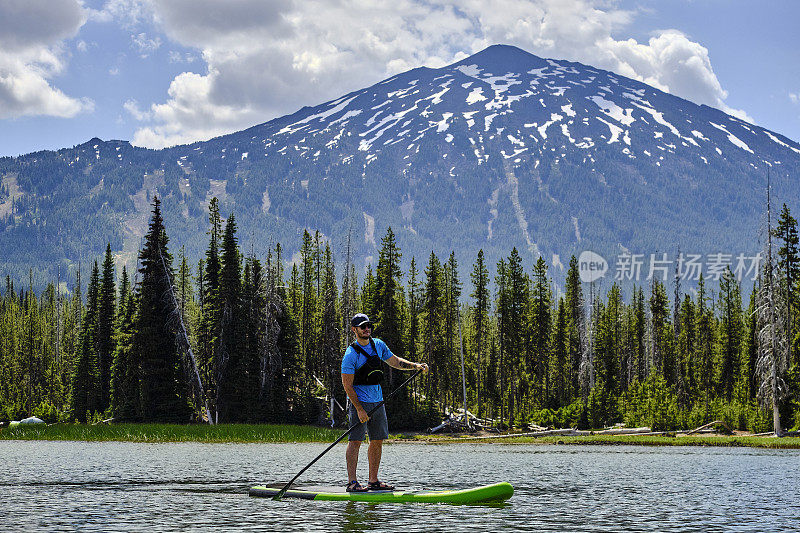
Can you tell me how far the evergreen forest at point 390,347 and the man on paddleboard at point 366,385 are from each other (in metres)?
42.1

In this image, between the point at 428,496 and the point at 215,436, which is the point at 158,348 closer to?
the point at 215,436

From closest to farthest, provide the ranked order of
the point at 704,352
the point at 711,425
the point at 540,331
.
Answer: the point at 711,425 → the point at 540,331 → the point at 704,352

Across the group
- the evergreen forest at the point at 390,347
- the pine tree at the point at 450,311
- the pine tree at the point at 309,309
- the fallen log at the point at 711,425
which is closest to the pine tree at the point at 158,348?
the evergreen forest at the point at 390,347

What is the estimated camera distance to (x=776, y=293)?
2132 inches

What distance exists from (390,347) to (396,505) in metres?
54.3

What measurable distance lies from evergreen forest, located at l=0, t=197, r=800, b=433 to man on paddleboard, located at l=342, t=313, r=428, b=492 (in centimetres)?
4207

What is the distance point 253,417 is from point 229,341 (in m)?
6.08

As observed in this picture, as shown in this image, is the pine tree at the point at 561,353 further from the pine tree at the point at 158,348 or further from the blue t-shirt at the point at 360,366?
the blue t-shirt at the point at 360,366

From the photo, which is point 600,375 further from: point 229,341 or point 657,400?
point 229,341

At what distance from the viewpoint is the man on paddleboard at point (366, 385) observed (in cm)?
1561

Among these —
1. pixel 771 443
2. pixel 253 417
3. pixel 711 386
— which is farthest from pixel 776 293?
pixel 711 386

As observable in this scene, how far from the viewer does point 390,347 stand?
6962cm

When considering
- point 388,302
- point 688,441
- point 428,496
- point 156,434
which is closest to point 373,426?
point 428,496

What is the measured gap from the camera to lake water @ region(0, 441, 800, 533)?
41.9 ft
